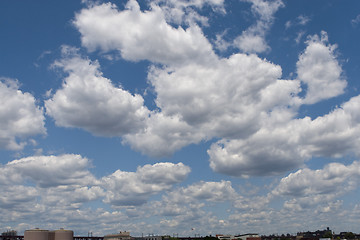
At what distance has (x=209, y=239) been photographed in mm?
196750

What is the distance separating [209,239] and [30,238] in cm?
10004

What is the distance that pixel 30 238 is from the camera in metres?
196
